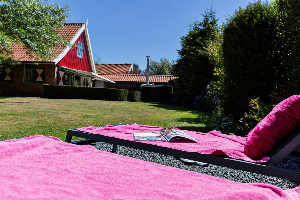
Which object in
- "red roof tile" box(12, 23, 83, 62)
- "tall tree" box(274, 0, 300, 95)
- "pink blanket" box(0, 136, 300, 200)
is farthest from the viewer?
"red roof tile" box(12, 23, 83, 62)

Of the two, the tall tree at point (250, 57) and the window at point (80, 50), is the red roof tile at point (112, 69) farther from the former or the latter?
the tall tree at point (250, 57)

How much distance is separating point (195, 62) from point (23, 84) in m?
13.6

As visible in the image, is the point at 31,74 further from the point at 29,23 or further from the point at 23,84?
the point at 29,23

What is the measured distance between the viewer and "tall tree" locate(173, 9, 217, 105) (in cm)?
1406

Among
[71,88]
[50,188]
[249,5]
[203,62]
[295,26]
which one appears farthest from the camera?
[71,88]

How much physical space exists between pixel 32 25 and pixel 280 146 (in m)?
14.2

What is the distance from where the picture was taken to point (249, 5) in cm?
626

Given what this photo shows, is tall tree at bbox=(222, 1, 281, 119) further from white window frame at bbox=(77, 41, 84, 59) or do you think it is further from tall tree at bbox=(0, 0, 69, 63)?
white window frame at bbox=(77, 41, 84, 59)

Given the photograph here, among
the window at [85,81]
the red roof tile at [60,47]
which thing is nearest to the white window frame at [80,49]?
the red roof tile at [60,47]

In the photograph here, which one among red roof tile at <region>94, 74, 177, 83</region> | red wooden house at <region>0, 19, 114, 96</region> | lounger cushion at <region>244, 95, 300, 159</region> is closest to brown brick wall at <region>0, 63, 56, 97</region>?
red wooden house at <region>0, 19, 114, 96</region>

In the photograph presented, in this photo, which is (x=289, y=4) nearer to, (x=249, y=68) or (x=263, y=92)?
(x=249, y=68)

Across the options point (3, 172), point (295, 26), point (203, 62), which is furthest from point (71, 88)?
point (3, 172)

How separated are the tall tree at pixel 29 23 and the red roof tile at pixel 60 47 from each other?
3963mm

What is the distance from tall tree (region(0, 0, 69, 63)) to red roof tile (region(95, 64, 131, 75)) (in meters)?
21.3
